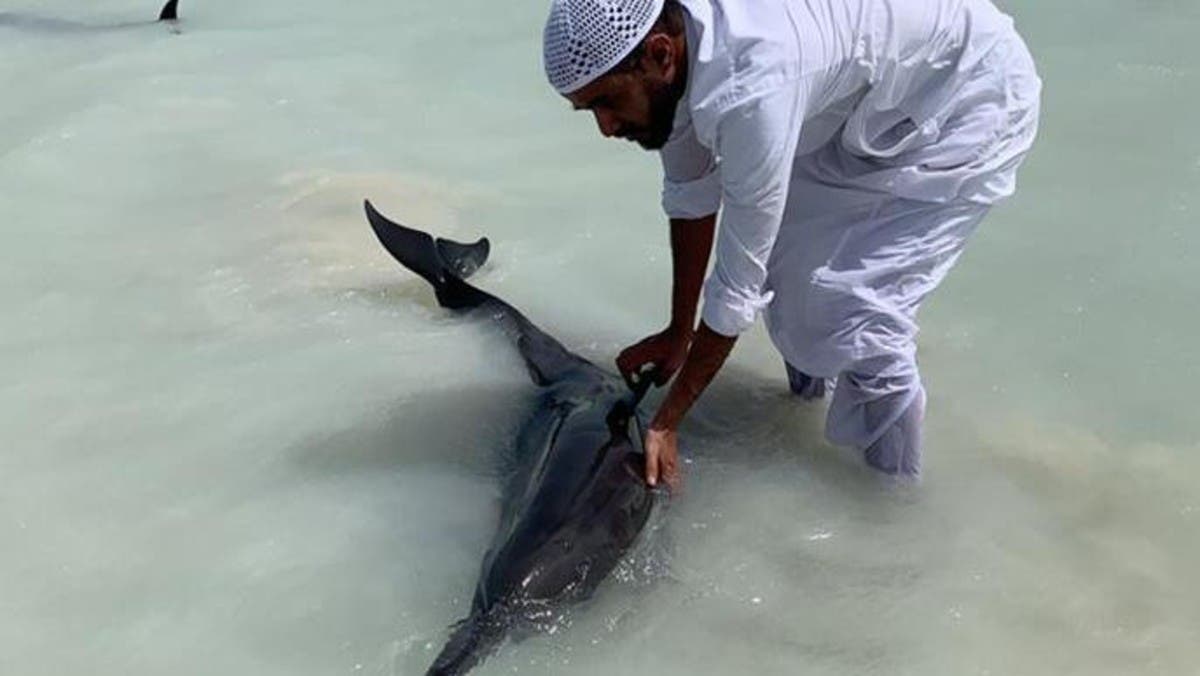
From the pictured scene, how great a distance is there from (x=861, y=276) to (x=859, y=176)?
23cm

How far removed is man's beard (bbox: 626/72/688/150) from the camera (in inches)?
101

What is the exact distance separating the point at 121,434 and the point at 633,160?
2.52 meters

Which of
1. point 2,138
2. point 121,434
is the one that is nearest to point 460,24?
point 2,138

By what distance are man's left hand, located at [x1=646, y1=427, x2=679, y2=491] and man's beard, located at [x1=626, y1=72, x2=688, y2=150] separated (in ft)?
2.13

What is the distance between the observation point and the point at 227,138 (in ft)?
18.9

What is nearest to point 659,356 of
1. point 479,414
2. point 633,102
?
point 479,414

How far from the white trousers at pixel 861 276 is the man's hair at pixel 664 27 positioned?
70 centimetres

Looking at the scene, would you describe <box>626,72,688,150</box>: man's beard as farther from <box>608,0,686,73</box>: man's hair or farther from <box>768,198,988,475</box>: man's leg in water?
<box>768,198,988,475</box>: man's leg in water

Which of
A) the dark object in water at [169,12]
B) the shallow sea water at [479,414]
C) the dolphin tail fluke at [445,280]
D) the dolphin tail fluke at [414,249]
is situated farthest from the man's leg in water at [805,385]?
the dark object in water at [169,12]

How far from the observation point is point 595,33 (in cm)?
240

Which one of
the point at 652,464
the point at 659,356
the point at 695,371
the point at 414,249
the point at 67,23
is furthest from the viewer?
the point at 67,23

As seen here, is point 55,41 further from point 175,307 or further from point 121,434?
point 121,434

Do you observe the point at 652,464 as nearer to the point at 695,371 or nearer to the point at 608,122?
the point at 695,371

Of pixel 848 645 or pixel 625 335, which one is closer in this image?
pixel 848 645
